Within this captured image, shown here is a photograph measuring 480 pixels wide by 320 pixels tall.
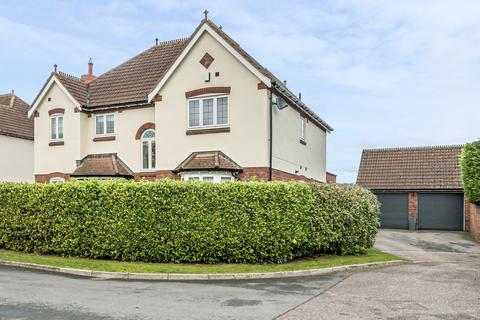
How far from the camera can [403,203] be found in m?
29.9

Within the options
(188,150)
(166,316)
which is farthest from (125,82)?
(166,316)

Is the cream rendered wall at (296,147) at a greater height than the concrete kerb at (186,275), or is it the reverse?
the cream rendered wall at (296,147)

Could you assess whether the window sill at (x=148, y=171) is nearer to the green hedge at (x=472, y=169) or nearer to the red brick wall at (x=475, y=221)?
the green hedge at (x=472, y=169)

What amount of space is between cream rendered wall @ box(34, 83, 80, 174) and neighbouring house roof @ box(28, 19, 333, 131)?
651mm

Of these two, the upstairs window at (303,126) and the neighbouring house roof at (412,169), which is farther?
the neighbouring house roof at (412,169)

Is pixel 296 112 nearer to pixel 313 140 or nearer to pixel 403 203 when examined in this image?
pixel 313 140

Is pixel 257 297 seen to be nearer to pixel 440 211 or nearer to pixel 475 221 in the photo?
pixel 475 221

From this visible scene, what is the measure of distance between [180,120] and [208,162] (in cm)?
290

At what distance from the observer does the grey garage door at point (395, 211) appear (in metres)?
29.7

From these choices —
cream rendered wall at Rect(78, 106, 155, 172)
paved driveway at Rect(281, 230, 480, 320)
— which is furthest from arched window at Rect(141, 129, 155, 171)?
paved driveway at Rect(281, 230, 480, 320)

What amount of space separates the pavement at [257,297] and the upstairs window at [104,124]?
11884mm

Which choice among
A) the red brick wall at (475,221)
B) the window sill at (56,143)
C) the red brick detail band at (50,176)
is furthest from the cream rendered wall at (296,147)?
the window sill at (56,143)

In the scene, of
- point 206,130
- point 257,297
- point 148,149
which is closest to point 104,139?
point 148,149

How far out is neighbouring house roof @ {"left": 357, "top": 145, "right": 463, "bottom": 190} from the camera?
96.5 ft
